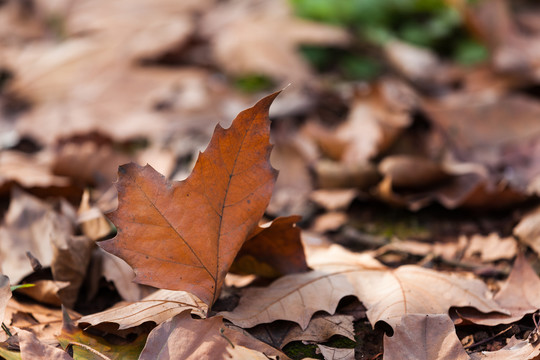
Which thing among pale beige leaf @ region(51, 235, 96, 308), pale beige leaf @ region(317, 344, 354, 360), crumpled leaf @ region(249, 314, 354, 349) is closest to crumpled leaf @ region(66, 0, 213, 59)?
pale beige leaf @ region(51, 235, 96, 308)

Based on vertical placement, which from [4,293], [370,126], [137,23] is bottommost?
[370,126]

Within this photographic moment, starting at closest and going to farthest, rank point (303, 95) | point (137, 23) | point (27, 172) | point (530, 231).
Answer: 1. point (530, 231)
2. point (27, 172)
3. point (303, 95)
4. point (137, 23)

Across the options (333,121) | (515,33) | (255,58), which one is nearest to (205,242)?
(333,121)

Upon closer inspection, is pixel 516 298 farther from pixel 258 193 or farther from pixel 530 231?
pixel 258 193

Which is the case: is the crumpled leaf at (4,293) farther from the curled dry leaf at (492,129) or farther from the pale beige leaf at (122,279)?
the curled dry leaf at (492,129)

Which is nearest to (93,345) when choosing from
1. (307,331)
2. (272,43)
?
(307,331)

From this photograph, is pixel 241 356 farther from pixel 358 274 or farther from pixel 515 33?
pixel 515 33
